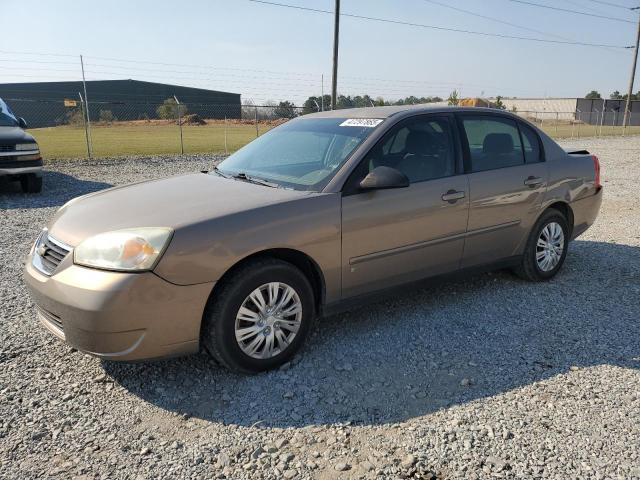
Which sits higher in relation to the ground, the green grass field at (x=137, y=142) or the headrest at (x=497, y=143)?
the headrest at (x=497, y=143)

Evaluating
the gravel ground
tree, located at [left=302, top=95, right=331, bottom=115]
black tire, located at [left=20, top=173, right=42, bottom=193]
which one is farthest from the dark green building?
the gravel ground

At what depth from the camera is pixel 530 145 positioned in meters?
5.00

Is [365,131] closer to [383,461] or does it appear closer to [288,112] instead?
[383,461]

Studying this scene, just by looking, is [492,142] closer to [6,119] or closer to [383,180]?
[383,180]

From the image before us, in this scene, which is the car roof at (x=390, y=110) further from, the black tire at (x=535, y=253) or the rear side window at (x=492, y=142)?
the black tire at (x=535, y=253)

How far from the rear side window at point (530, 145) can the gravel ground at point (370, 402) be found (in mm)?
1314

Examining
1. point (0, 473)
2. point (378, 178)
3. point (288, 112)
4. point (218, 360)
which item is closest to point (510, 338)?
point (378, 178)

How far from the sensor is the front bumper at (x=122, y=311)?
9.46ft

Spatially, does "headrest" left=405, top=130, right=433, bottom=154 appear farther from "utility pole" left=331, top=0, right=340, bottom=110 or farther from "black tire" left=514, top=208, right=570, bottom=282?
"utility pole" left=331, top=0, right=340, bottom=110

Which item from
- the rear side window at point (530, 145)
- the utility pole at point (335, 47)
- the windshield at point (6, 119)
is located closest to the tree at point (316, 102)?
the utility pole at point (335, 47)

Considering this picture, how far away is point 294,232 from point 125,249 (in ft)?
3.35

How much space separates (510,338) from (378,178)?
62.1 inches

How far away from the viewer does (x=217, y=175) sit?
4.32 metres

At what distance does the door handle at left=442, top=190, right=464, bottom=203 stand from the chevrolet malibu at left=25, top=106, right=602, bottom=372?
1cm
